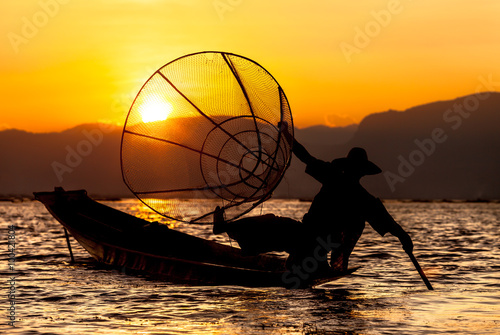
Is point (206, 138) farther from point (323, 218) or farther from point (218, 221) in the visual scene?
point (323, 218)

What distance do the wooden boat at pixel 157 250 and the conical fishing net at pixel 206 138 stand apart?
1.15 metres

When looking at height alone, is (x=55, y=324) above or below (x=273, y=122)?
below

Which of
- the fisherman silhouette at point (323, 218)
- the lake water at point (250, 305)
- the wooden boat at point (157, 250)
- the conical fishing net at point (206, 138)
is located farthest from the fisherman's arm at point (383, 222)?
the conical fishing net at point (206, 138)

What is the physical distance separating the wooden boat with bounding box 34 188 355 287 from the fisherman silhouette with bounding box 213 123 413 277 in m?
0.60

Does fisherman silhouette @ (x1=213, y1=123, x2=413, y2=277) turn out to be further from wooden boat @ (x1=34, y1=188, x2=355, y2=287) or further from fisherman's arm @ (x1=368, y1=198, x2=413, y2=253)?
wooden boat @ (x1=34, y1=188, x2=355, y2=287)

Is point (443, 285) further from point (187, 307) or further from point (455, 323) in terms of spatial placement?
point (187, 307)

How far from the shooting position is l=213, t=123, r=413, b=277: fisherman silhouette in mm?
12203

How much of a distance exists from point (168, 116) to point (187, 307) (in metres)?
3.91

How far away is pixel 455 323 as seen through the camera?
A: 10.9 meters

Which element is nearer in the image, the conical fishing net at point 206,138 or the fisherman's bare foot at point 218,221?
the fisherman's bare foot at point 218,221

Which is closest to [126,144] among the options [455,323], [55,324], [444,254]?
[55,324]

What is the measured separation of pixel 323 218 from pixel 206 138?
282cm

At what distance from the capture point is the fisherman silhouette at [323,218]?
12.2 metres

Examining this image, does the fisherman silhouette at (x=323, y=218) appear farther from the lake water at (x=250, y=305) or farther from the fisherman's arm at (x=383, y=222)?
the lake water at (x=250, y=305)
